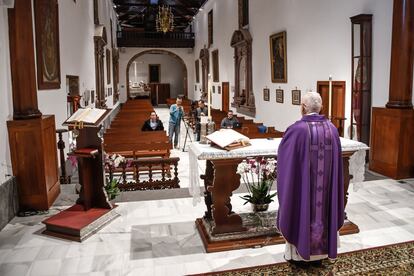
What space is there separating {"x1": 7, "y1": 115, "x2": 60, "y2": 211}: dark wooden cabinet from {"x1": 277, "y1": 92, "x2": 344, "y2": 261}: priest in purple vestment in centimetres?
336

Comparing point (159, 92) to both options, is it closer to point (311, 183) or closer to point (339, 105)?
point (339, 105)

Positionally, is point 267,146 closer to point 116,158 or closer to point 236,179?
point 236,179

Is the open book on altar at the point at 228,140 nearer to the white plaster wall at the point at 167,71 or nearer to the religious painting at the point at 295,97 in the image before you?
the religious painting at the point at 295,97

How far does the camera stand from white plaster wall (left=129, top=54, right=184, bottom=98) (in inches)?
1294

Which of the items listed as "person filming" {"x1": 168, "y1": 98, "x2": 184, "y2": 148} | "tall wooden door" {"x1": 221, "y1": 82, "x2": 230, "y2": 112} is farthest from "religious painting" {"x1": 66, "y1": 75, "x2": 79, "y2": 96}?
"tall wooden door" {"x1": 221, "y1": 82, "x2": 230, "y2": 112}

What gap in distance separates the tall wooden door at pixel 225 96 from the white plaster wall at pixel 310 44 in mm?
2878

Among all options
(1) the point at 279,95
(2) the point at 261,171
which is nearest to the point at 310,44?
(1) the point at 279,95

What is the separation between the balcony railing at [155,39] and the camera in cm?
2659

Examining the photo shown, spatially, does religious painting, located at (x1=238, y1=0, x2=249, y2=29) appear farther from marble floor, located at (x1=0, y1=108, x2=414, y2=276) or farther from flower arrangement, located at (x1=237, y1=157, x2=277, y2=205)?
flower arrangement, located at (x1=237, y1=157, x2=277, y2=205)

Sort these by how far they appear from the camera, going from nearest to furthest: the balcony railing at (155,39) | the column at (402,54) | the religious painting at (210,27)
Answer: the column at (402,54) < the religious painting at (210,27) < the balcony railing at (155,39)

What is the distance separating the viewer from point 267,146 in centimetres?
449

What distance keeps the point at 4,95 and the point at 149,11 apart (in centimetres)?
2153

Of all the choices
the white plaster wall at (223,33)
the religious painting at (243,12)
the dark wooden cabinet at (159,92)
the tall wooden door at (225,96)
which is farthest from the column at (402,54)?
the dark wooden cabinet at (159,92)

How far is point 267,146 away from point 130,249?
1.85m
